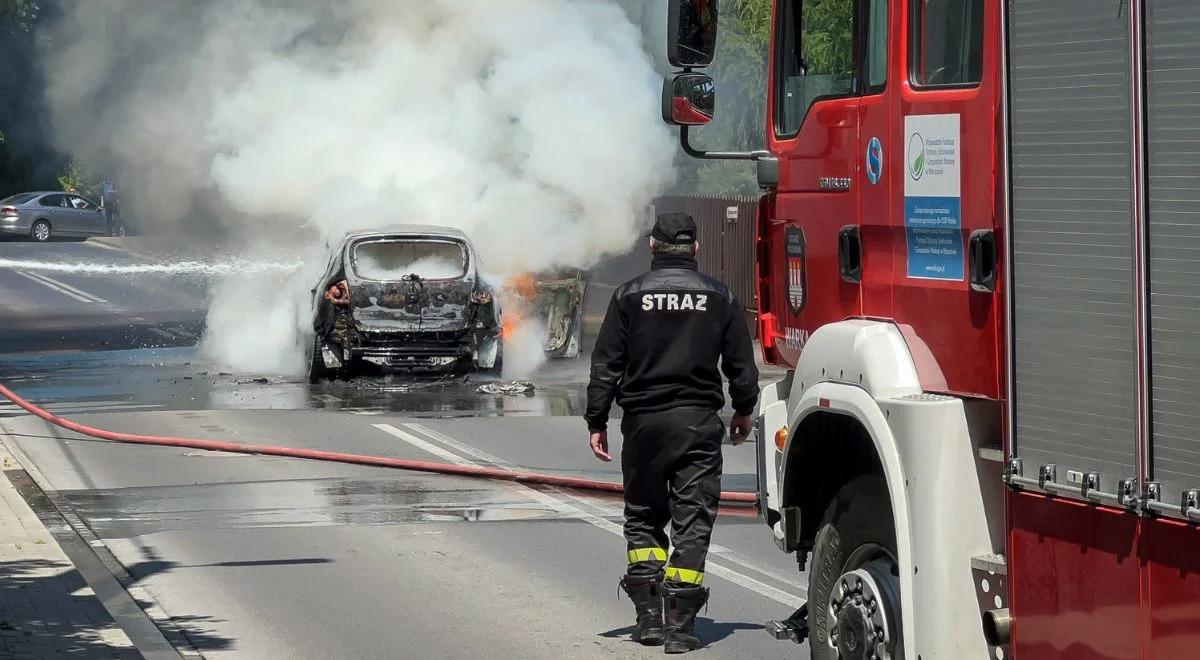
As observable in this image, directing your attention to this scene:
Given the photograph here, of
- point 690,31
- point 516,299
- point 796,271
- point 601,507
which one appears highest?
point 690,31

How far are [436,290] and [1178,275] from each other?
14.5 m

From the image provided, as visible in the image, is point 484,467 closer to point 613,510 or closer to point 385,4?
point 613,510

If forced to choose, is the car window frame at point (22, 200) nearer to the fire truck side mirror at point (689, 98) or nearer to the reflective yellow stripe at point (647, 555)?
the reflective yellow stripe at point (647, 555)

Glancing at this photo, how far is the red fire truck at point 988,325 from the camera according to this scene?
13.6 ft

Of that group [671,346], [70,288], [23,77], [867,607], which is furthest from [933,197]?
[23,77]

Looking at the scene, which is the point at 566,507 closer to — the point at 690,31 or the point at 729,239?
the point at 690,31

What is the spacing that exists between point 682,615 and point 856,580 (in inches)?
68.8

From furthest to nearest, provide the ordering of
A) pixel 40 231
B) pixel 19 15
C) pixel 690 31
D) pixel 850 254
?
pixel 40 231, pixel 19 15, pixel 690 31, pixel 850 254

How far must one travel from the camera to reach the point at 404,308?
1822cm

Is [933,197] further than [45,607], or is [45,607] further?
[45,607]

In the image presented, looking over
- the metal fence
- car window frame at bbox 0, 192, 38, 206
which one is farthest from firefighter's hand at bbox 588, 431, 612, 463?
car window frame at bbox 0, 192, 38, 206

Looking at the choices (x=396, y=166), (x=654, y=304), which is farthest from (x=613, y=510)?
(x=396, y=166)

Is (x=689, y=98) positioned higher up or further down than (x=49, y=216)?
higher up

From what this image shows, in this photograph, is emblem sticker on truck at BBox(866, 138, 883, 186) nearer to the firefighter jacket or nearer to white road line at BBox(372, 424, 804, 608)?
the firefighter jacket
